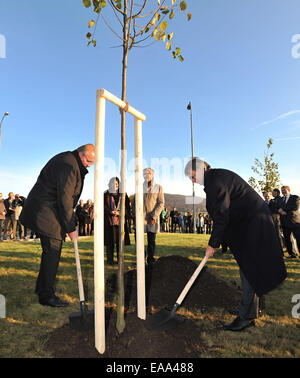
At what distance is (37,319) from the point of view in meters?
3.75

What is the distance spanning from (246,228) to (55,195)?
2.60m

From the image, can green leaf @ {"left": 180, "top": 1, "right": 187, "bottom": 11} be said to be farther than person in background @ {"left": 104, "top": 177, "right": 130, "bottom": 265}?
No

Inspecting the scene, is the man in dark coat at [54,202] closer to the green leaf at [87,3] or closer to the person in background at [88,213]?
the green leaf at [87,3]

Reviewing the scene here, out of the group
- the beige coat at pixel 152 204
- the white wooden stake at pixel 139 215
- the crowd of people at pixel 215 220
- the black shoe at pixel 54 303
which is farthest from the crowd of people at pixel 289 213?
the black shoe at pixel 54 303

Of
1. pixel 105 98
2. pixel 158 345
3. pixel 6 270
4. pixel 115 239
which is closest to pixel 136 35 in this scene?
pixel 105 98

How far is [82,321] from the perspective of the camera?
123 inches

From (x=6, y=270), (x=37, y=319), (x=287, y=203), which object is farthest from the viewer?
(x=287, y=203)

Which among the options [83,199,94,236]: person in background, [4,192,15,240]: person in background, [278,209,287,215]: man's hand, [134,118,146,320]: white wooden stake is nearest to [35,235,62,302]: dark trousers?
[134,118,146,320]: white wooden stake

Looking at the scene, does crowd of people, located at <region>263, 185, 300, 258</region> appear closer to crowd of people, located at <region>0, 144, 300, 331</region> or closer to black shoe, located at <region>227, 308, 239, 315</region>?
black shoe, located at <region>227, 308, 239, 315</region>

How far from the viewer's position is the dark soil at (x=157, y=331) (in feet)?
9.11

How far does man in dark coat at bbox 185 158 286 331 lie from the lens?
3.24 m

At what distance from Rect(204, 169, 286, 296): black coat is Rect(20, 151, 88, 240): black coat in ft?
5.81
